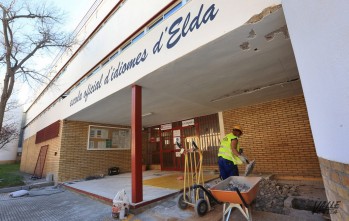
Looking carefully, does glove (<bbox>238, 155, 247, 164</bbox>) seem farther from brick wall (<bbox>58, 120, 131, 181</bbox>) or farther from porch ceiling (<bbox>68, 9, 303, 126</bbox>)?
brick wall (<bbox>58, 120, 131, 181</bbox>)

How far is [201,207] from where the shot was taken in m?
3.62

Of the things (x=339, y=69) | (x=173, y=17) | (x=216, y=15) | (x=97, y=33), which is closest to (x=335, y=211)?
(x=339, y=69)

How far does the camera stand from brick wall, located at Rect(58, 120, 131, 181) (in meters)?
9.07

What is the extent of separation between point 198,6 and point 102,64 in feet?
16.6

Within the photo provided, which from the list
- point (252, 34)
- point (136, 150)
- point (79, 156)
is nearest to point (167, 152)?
point (79, 156)

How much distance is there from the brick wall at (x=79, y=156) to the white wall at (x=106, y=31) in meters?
2.44

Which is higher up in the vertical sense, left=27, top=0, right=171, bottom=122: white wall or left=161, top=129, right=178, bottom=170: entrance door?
left=27, top=0, right=171, bottom=122: white wall

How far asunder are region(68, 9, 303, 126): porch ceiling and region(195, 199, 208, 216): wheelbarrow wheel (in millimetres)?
2917

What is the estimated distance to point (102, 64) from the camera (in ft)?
24.7

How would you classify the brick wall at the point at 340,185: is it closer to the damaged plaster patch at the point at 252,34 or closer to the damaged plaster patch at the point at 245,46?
the damaged plaster patch at the point at 252,34

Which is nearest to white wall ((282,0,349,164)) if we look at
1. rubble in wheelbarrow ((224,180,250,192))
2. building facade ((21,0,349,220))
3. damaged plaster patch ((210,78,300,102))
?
building facade ((21,0,349,220))

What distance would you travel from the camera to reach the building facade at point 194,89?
→ 78.5 inches

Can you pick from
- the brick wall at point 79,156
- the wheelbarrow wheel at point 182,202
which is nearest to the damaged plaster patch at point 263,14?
the wheelbarrow wheel at point 182,202

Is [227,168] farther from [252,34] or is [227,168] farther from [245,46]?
[252,34]
